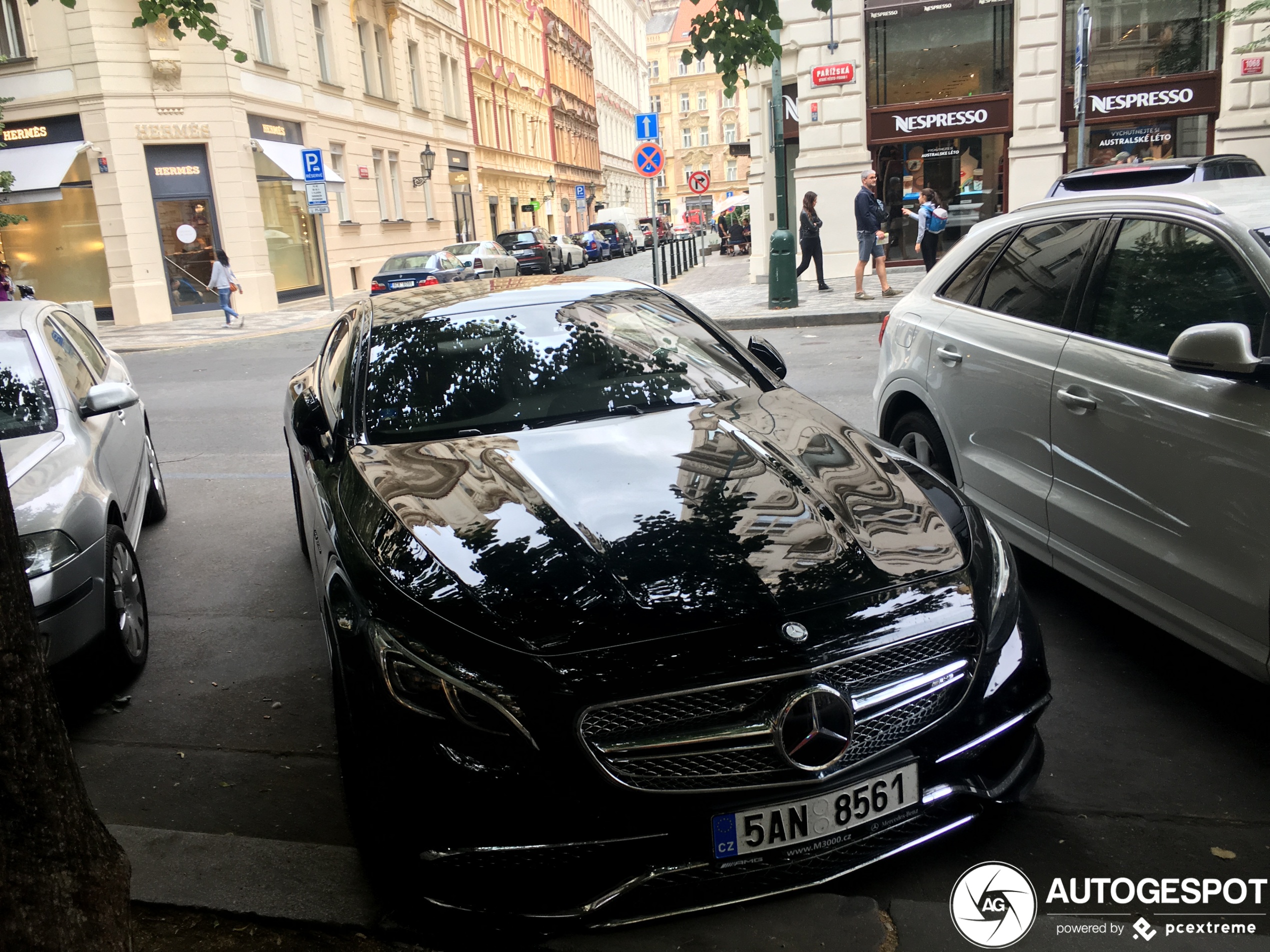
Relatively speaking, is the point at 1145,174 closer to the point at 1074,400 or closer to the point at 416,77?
the point at 1074,400

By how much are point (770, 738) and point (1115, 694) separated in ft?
6.29

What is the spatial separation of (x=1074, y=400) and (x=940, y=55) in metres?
20.3

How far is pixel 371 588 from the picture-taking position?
8.68ft

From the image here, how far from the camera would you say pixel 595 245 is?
151 feet

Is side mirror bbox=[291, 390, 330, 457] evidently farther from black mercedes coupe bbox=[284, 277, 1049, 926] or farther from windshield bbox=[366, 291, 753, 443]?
black mercedes coupe bbox=[284, 277, 1049, 926]

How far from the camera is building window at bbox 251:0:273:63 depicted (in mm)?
27484

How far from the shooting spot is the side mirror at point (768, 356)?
4512 millimetres

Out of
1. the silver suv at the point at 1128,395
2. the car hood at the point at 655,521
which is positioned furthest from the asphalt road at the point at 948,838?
the car hood at the point at 655,521

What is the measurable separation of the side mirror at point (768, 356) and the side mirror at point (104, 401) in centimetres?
271

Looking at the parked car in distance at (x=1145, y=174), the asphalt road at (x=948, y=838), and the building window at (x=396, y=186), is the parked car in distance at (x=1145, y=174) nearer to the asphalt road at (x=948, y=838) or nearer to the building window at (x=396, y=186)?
the asphalt road at (x=948, y=838)

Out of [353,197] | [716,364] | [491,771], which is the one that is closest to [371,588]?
[491,771]

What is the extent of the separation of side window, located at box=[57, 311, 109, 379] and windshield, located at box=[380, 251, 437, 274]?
60.6 feet

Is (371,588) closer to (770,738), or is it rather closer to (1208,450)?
(770,738)

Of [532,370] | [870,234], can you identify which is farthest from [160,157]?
[532,370]
